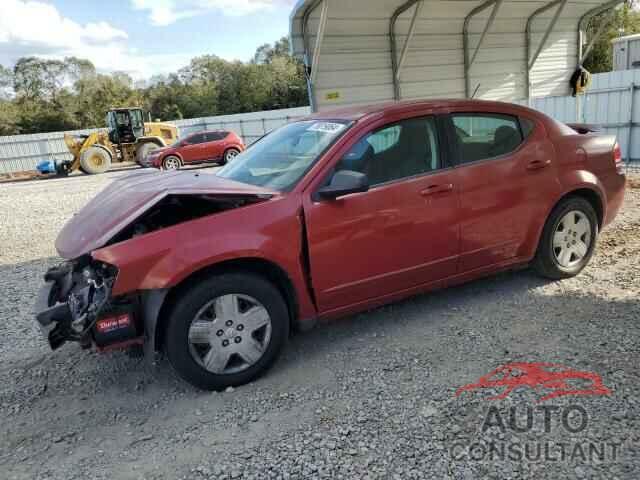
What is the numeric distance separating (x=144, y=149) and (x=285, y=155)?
1956 centimetres

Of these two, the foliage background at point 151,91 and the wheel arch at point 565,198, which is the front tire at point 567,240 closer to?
the wheel arch at point 565,198

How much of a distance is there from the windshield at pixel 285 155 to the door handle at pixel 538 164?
164cm

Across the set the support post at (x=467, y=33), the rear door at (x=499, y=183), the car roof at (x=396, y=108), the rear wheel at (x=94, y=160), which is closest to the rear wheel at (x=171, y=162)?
the rear wheel at (x=94, y=160)

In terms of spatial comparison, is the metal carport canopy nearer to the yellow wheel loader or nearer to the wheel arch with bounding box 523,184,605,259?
the wheel arch with bounding box 523,184,605,259

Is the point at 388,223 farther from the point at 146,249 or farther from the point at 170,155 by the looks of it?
the point at 170,155

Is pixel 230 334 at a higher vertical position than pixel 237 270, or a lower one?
lower

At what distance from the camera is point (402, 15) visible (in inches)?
350

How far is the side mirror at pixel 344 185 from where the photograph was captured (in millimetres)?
3108

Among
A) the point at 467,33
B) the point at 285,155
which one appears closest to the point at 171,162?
the point at 467,33

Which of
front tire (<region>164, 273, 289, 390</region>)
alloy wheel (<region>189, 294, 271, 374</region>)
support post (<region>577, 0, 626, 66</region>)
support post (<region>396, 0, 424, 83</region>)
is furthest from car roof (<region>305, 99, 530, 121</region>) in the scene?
support post (<region>577, 0, 626, 66</region>)

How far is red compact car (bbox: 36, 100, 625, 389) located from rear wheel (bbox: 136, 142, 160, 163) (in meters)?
18.6

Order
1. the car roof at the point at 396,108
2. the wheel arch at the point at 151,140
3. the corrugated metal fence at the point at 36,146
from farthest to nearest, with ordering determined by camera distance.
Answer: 1. the corrugated metal fence at the point at 36,146
2. the wheel arch at the point at 151,140
3. the car roof at the point at 396,108

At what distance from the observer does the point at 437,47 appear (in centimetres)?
969

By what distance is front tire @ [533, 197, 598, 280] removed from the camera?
420cm
